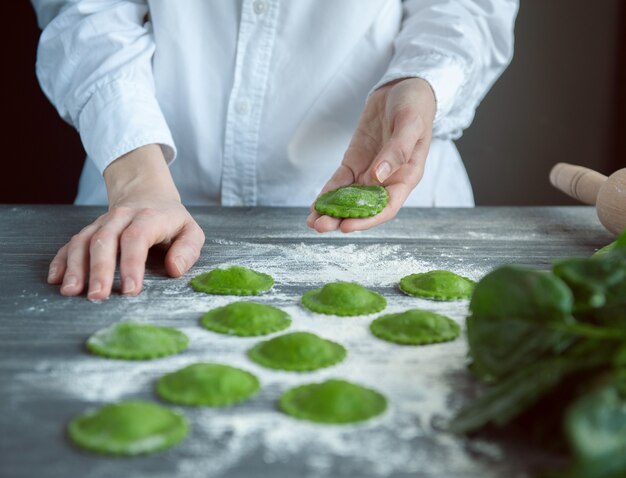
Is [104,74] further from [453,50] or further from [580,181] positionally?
[580,181]

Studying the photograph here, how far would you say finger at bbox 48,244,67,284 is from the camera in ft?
4.44

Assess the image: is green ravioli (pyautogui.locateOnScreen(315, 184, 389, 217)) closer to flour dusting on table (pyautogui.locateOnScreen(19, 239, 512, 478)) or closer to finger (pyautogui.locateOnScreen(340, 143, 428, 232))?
finger (pyautogui.locateOnScreen(340, 143, 428, 232))

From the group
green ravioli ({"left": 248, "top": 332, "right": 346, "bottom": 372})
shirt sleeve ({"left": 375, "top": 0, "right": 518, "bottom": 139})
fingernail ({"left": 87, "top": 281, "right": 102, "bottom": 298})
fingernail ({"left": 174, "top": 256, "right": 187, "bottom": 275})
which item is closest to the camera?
green ravioli ({"left": 248, "top": 332, "right": 346, "bottom": 372})

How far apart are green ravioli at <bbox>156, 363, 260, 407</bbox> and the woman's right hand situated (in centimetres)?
37

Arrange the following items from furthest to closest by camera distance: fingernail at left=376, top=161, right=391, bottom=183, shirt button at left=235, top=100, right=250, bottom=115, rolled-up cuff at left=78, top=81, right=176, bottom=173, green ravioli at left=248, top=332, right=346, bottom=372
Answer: shirt button at left=235, top=100, right=250, bottom=115, rolled-up cuff at left=78, top=81, right=176, bottom=173, fingernail at left=376, top=161, right=391, bottom=183, green ravioli at left=248, top=332, right=346, bottom=372

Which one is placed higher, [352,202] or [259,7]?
[259,7]

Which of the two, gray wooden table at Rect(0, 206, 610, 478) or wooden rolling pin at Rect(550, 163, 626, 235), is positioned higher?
wooden rolling pin at Rect(550, 163, 626, 235)

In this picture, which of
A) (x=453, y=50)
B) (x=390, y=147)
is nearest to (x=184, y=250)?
(x=390, y=147)

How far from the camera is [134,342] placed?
3.45 feet

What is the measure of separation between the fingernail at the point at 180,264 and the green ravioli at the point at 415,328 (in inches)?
16.0

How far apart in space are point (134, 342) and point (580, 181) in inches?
48.6

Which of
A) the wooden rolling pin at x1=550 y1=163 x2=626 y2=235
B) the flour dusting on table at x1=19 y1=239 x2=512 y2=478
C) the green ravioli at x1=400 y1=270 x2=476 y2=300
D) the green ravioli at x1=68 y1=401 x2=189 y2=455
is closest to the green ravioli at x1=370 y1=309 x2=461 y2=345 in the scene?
the flour dusting on table at x1=19 y1=239 x2=512 y2=478

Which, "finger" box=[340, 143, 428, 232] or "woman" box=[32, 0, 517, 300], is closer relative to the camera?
"finger" box=[340, 143, 428, 232]

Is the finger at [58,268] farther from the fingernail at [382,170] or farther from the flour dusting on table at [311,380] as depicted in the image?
the fingernail at [382,170]
